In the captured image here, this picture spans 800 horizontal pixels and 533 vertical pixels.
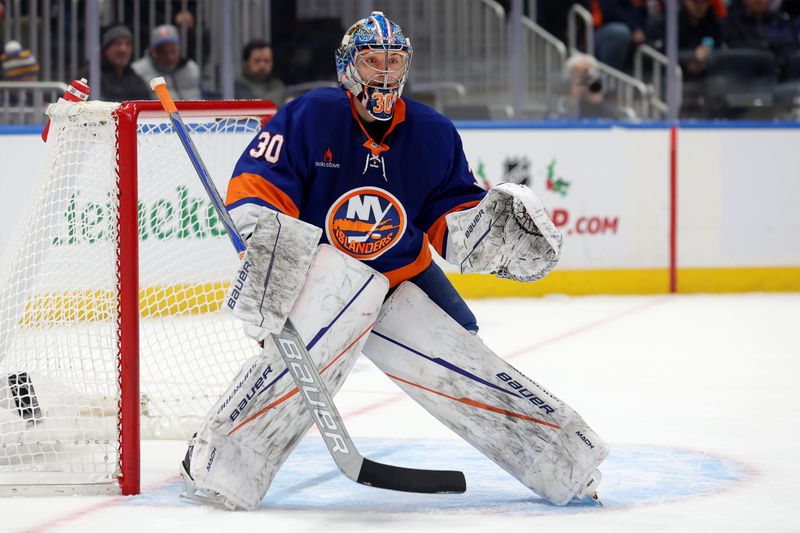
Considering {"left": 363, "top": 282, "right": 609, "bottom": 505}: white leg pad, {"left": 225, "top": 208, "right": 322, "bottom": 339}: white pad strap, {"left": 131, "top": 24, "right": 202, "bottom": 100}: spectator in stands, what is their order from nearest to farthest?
{"left": 225, "top": 208, "right": 322, "bottom": 339}: white pad strap < {"left": 363, "top": 282, "right": 609, "bottom": 505}: white leg pad < {"left": 131, "top": 24, "right": 202, "bottom": 100}: spectator in stands

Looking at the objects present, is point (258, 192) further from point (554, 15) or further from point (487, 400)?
point (554, 15)

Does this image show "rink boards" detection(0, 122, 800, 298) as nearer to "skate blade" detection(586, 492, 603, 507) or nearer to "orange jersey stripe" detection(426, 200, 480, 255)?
"orange jersey stripe" detection(426, 200, 480, 255)

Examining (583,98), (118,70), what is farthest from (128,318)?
(583,98)

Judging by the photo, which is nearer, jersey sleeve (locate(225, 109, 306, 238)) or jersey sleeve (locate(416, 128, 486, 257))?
jersey sleeve (locate(225, 109, 306, 238))

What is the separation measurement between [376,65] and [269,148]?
0.29 metres

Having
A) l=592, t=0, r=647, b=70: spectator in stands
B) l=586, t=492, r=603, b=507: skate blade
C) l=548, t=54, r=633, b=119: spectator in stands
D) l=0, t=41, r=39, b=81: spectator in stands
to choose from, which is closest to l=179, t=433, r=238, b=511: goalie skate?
l=586, t=492, r=603, b=507: skate blade

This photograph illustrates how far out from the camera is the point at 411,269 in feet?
9.76

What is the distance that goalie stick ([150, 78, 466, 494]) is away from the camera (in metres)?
2.73

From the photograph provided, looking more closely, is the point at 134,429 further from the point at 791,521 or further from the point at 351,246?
the point at 791,521

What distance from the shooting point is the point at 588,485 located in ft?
9.34

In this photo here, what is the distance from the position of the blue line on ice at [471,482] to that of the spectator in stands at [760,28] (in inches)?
195

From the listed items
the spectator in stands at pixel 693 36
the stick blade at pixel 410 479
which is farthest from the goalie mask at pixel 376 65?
the spectator in stands at pixel 693 36

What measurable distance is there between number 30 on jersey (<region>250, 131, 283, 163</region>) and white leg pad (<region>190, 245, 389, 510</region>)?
211 mm

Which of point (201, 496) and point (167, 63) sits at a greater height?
point (167, 63)
